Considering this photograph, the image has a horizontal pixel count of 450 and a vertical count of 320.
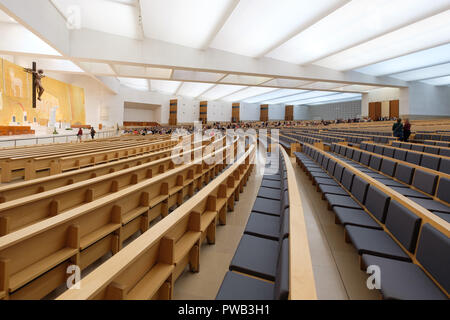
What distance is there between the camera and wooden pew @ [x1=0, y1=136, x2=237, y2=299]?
1.12 metres

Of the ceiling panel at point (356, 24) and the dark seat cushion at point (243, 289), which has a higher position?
the ceiling panel at point (356, 24)

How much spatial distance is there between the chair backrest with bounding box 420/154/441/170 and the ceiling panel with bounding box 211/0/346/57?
461cm

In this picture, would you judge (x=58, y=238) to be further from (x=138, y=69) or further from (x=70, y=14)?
(x=138, y=69)

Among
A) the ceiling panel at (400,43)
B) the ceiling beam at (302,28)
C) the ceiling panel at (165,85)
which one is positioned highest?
the ceiling panel at (165,85)

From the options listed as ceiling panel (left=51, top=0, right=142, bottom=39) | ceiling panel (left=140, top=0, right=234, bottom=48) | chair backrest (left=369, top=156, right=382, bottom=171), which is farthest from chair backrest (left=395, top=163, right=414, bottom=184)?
ceiling panel (left=51, top=0, right=142, bottom=39)

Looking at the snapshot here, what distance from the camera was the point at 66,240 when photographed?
139cm

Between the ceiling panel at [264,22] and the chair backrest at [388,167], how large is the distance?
15.0 feet

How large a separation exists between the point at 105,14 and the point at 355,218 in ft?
25.1

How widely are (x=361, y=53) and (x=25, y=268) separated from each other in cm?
1116

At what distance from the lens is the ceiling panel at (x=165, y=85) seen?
687 inches

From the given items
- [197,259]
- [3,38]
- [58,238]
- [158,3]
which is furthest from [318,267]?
[3,38]

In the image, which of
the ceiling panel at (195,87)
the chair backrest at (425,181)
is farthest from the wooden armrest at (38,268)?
the ceiling panel at (195,87)

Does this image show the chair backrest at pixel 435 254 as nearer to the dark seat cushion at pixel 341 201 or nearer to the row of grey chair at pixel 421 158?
the dark seat cushion at pixel 341 201

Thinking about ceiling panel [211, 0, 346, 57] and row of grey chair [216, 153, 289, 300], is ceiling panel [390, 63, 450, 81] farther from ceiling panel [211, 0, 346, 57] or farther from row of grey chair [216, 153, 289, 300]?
row of grey chair [216, 153, 289, 300]
